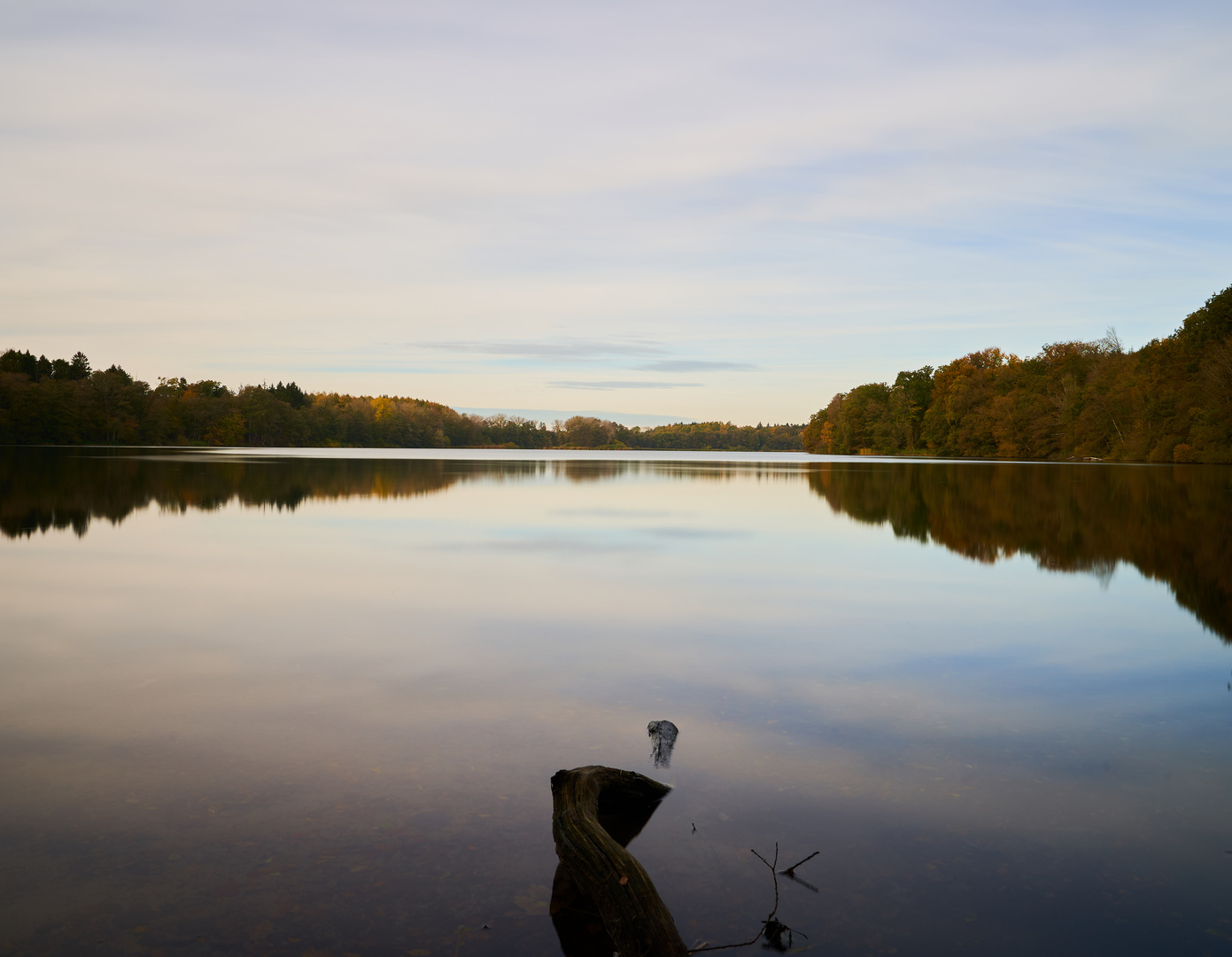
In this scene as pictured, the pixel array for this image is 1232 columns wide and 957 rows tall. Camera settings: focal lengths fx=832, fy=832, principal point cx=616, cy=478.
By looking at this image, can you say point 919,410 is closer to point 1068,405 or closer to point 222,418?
point 1068,405

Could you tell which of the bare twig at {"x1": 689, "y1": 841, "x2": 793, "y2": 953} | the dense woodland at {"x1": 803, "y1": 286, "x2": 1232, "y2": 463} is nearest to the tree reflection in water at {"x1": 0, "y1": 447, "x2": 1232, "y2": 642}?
the bare twig at {"x1": 689, "y1": 841, "x2": 793, "y2": 953}

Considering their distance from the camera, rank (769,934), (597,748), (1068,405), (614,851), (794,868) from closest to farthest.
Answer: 1. (769,934)
2. (614,851)
3. (794,868)
4. (597,748)
5. (1068,405)

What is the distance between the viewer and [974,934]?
3.55 m

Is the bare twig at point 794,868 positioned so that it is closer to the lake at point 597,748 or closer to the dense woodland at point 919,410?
the lake at point 597,748

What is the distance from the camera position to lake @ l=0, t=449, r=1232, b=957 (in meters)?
3.67

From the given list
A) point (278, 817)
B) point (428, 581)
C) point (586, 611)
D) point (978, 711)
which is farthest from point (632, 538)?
point (278, 817)

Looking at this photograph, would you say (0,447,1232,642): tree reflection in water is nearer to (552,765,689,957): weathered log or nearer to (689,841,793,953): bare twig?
(552,765,689,957): weathered log

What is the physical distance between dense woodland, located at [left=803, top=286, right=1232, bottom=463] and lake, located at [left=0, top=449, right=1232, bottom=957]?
54846 mm

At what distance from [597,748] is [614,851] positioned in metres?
1.72

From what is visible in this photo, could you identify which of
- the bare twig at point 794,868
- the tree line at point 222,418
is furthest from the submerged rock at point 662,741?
the tree line at point 222,418

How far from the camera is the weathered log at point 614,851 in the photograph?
11.1 feet

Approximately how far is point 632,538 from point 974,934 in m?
13.8

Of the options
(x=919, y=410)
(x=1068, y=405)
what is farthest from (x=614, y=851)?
(x=919, y=410)

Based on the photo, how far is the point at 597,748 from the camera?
546cm
